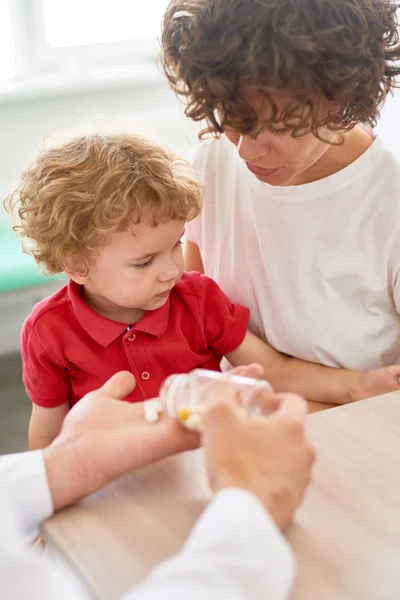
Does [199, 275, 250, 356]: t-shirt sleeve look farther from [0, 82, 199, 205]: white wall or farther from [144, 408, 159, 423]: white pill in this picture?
[0, 82, 199, 205]: white wall

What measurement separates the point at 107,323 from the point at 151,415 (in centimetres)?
41

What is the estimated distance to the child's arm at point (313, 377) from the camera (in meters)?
1.18

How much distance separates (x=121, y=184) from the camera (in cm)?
114

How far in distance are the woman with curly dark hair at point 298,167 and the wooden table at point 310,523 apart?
0.38 metres

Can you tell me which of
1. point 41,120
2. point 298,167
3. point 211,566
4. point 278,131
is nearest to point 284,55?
point 278,131

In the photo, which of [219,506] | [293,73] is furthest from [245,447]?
[293,73]

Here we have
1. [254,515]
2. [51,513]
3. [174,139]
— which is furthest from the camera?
[174,139]

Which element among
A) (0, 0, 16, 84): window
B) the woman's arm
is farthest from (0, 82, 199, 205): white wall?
the woman's arm

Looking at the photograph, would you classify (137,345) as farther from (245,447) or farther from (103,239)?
(245,447)

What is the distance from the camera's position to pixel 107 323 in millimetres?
1214

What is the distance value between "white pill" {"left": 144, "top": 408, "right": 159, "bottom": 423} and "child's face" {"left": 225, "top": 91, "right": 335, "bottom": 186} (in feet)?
1.35

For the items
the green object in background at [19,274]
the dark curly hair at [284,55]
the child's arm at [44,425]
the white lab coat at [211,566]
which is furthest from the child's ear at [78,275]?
the green object in background at [19,274]

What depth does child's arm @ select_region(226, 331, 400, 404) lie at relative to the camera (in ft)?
3.86

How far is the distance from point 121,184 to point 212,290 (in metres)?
0.26
